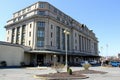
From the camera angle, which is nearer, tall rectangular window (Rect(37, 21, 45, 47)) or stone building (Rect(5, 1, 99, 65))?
stone building (Rect(5, 1, 99, 65))

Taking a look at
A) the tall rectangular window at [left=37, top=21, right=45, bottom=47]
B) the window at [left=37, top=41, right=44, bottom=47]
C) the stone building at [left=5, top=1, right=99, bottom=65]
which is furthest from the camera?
the tall rectangular window at [left=37, top=21, right=45, bottom=47]

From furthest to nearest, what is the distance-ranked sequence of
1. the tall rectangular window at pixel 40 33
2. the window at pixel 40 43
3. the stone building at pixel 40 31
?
the tall rectangular window at pixel 40 33 < the window at pixel 40 43 < the stone building at pixel 40 31

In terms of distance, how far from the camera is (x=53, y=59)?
5688 centimetres

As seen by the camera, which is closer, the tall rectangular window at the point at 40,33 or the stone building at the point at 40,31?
the stone building at the point at 40,31

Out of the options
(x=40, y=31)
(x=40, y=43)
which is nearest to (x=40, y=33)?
(x=40, y=31)

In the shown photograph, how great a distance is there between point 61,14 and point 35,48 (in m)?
21.4

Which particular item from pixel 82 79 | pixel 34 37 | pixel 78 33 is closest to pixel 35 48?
pixel 34 37

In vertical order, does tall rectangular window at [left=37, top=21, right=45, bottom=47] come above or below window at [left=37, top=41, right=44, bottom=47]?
above

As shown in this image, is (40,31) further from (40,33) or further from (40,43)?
(40,43)

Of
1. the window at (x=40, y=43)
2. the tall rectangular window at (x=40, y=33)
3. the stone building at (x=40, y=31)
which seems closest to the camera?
the stone building at (x=40, y=31)

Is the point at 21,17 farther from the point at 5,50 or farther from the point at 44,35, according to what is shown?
the point at 5,50

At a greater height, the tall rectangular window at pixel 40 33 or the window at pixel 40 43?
the tall rectangular window at pixel 40 33

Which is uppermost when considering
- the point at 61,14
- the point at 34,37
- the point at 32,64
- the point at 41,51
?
the point at 61,14

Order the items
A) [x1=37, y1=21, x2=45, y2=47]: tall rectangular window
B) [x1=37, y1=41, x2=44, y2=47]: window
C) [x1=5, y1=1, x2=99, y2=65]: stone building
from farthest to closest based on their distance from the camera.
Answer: [x1=37, y1=21, x2=45, y2=47]: tall rectangular window < [x1=37, y1=41, x2=44, y2=47]: window < [x1=5, y1=1, x2=99, y2=65]: stone building
